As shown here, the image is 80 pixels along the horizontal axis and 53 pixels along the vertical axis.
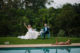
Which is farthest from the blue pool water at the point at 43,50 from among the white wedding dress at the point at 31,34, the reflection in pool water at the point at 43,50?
the white wedding dress at the point at 31,34

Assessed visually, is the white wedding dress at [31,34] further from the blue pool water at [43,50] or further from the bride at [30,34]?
the blue pool water at [43,50]

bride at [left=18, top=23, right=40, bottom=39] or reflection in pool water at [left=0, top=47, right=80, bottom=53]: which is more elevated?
bride at [left=18, top=23, right=40, bottom=39]

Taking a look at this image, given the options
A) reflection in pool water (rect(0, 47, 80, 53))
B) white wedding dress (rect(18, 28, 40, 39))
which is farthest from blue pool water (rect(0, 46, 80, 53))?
white wedding dress (rect(18, 28, 40, 39))

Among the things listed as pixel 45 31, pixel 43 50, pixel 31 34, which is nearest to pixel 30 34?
pixel 31 34

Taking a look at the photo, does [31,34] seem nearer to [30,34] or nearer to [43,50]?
[30,34]

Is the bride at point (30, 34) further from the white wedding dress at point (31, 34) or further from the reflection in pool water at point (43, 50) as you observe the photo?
the reflection in pool water at point (43, 50)

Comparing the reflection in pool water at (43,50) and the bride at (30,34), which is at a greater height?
the bride at (30,34)

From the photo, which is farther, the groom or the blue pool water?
the groom

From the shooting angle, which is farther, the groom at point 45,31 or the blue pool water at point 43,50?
the groom at point 45,31

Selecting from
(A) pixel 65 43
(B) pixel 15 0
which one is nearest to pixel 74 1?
(A) pixel 65 43

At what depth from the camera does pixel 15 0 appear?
952 cm

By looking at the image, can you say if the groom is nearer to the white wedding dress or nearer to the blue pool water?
the white wedding dress

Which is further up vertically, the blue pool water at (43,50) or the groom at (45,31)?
the groom at (45,31)

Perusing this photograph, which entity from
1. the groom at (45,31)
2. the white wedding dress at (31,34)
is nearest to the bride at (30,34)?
the white wedding dress at (31,34)
